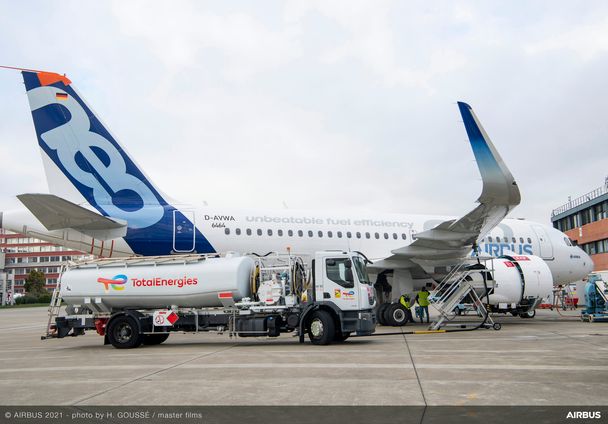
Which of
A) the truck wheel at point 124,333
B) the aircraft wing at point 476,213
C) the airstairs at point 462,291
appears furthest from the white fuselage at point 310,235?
the truck wheel at point 124,333

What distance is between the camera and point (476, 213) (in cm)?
1817

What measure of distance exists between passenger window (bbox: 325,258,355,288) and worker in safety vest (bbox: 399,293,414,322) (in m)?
6.62

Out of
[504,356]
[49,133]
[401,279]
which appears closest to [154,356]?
[504,356]

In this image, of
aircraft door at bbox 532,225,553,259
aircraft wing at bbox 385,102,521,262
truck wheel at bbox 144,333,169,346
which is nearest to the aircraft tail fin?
truck wheel at bbox 144,333,169,346

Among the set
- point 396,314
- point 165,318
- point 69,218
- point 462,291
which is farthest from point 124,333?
point 462,291

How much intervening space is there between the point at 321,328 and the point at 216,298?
2952 mm

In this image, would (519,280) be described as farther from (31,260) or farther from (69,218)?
(31,260)

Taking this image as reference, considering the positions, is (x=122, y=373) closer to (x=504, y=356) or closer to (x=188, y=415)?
(x=188, y=415)

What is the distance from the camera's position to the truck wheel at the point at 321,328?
14.2 meters

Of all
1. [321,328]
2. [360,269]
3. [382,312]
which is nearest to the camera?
[321,328]

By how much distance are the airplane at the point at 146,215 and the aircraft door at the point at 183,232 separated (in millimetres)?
35

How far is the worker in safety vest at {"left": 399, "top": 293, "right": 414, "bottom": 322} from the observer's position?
2064 centimetres

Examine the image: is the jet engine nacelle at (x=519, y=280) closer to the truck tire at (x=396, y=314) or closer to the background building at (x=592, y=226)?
the truck tire at (x=396, y=314)

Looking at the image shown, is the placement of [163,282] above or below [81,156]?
below
